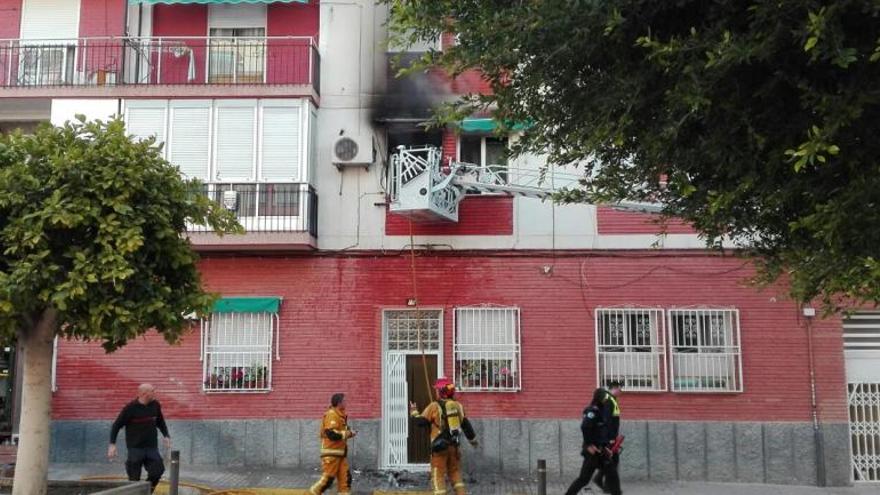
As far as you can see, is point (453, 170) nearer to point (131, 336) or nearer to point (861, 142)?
point (131, 336)

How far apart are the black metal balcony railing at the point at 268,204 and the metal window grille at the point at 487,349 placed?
10.0 ft

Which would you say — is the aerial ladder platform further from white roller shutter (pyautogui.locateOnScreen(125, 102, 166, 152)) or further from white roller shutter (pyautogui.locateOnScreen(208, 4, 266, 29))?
white roller shutter (pyautogui.locateOnScreen(125, 102, 166, 152))

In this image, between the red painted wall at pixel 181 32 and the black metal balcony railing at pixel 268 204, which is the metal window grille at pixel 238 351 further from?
the red painted wall at pixel 181 32

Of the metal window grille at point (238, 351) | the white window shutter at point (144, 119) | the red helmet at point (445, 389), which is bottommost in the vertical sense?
the red helmet at point (445, 389)

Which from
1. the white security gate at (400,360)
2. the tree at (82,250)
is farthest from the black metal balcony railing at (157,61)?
the tree at (82,250)

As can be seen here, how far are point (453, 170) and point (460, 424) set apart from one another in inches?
171

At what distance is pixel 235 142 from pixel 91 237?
6.12 metres

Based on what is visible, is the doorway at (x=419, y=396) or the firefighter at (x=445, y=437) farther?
the doorway at (x=419, y=396)

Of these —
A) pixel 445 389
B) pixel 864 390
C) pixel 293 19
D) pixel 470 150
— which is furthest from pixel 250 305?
pixel 864 390

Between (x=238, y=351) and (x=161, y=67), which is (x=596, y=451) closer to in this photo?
(x=238, y=351)

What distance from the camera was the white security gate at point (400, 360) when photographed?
1319 cm

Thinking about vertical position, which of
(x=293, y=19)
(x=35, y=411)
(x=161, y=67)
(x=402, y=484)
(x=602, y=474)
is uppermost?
(x=293, y=19)

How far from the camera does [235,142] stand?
1350cm

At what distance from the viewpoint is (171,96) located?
1359 centimetres
